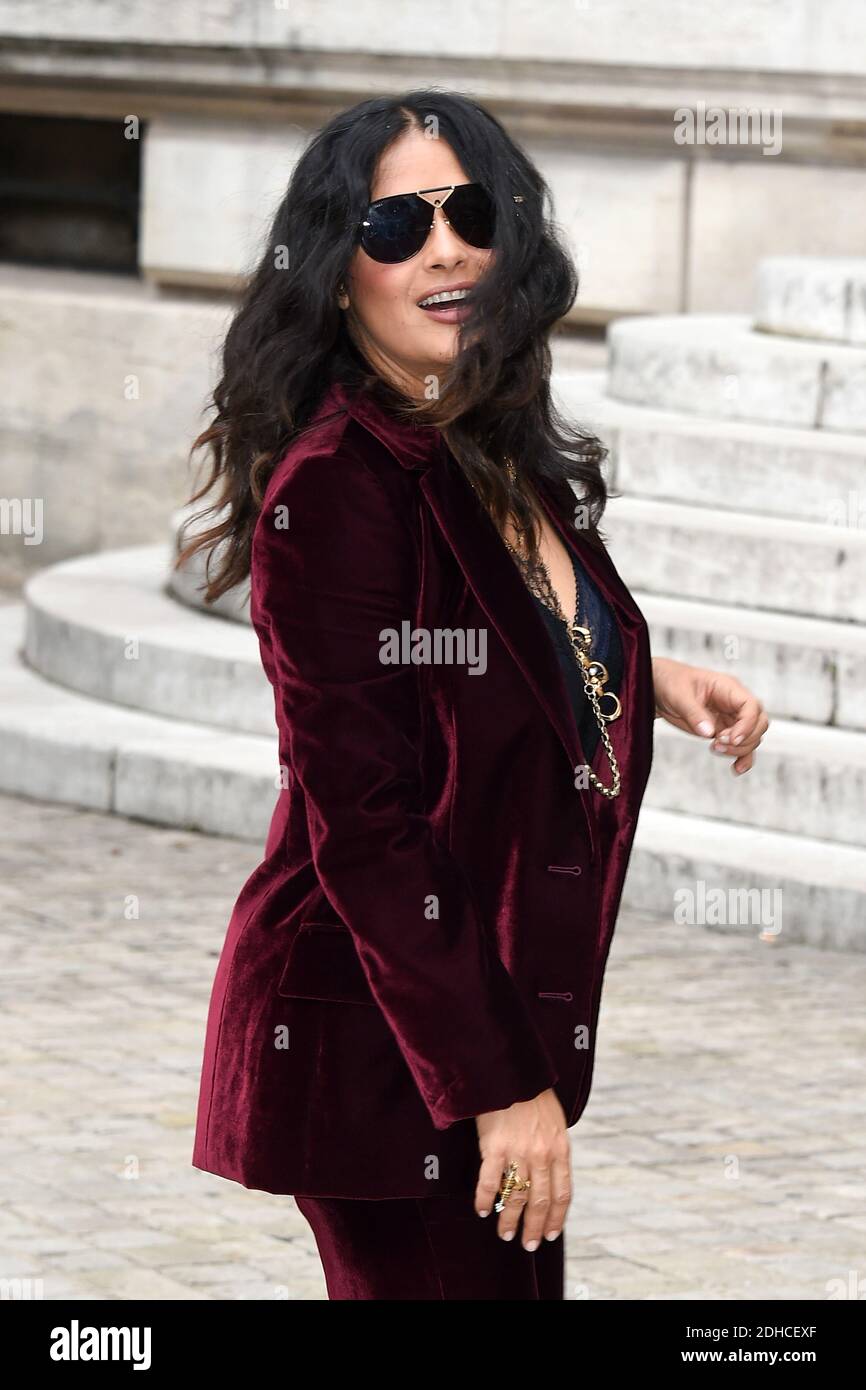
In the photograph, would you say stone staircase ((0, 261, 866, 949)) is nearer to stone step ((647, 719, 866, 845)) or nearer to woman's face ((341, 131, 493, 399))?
stone step ((647, 719, 866, 845))

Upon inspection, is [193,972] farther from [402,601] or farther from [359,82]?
[359,82]

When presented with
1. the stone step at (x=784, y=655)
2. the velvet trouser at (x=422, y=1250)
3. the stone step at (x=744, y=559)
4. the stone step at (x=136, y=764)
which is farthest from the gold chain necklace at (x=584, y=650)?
the stone step at (x=744, y=559)

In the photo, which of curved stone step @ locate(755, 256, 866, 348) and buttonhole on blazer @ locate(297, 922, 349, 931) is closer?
buttonhole on blazer @ locate(297, 922, 349, 931)

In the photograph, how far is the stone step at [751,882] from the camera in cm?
Answer: 701

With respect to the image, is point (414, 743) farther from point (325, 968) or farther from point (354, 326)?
point (354, 326)

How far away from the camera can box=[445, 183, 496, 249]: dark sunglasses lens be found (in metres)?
2.65

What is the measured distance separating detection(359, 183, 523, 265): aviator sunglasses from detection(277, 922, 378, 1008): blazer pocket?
74cm

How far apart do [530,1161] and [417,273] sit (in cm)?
97

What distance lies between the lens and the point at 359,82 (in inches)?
497

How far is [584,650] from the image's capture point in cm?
278

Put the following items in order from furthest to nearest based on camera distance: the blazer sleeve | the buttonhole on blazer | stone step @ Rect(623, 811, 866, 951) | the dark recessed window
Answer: the dark recessed window < stone step @ Rect(623, 811, 866, 951) < the buttonhole on blazer < the blazer sleeve

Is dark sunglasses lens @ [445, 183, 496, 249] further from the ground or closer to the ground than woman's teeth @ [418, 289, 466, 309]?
further from the ground

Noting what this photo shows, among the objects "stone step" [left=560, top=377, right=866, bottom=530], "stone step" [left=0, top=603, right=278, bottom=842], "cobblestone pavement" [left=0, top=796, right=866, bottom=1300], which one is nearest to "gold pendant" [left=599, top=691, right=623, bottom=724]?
"cobblestone pavement" [left=0, top=796, right=866, bottom=1300]
